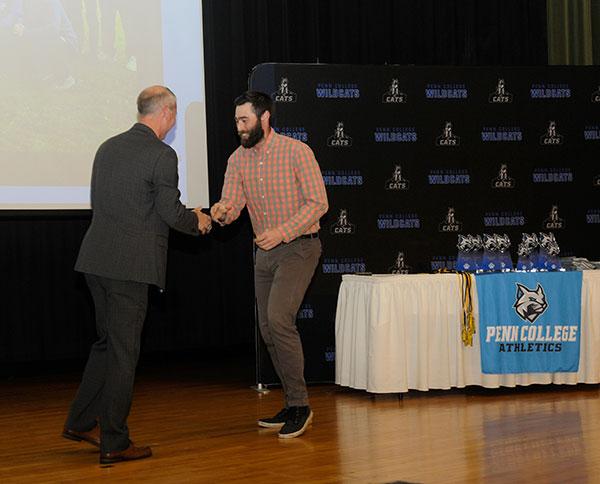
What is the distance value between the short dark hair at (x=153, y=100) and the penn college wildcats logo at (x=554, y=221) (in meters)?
3.82

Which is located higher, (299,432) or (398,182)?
(398,182)

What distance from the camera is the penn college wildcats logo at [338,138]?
707 cm

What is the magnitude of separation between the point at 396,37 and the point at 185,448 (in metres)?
5.49

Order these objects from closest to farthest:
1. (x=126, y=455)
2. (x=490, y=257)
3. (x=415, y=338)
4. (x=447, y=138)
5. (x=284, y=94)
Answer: (x=126, y=455)
(x=415, y=338)
(x=490, y=257)
(x=284, y=94)
(x=447, y=138)

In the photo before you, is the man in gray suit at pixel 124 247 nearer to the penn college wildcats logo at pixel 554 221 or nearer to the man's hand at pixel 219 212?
the man's hand at pixel 219 212

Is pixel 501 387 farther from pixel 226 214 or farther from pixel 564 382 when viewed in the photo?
pixel 226 214

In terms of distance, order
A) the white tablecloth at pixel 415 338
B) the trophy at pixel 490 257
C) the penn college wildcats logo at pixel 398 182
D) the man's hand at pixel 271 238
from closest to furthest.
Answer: the man's hand at pixel 271 238 < the white tablecloth at pixel 415 338 < the trophy at pixel 490 257 < the penn college wildcats logo at pixel 398 182

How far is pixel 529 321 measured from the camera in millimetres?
6441

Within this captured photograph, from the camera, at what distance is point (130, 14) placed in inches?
299

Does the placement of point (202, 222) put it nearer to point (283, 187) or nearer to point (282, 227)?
point (282, 227)

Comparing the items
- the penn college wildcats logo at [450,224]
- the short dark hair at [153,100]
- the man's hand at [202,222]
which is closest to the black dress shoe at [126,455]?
the man's hand at [202,222]

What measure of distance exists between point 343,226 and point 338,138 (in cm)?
64

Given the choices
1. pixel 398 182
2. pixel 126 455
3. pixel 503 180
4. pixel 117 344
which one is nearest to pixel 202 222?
pixel 117 344

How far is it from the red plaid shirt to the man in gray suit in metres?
0.76
